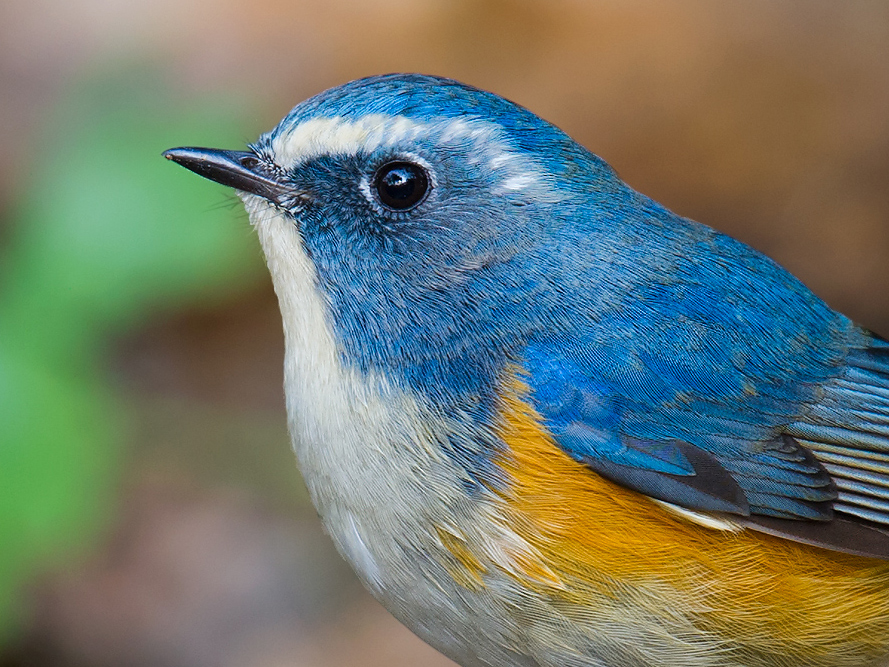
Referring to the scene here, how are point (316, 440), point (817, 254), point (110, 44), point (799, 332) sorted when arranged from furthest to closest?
1. point (817, 254)
2. point (110, 44)
3. point (799, 332)
4. point (316, 440)

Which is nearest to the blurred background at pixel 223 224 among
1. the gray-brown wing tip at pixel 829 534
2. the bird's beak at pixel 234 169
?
the bird's beak at pixel 234 169

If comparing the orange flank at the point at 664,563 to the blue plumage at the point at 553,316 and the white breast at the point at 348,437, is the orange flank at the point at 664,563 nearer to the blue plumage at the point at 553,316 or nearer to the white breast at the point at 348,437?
the blue plumage at the point at 553,316

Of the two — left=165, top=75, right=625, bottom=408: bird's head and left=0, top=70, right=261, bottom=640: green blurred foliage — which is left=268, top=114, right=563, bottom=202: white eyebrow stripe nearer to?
left=165, top=75, right=625, bottom=408: bird's head

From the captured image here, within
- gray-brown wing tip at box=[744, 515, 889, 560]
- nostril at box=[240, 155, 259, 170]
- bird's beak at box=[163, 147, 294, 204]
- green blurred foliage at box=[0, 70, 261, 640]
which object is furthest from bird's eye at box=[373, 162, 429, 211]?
green blurred foliage at box=[0, 70, 261, 640]

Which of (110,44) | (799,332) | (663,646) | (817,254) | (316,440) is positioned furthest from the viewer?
(817,254)

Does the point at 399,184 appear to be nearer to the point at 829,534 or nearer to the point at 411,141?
the point at 411,141

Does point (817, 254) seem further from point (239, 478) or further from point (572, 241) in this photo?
point (572, 241)

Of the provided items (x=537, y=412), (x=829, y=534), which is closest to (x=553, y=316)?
(x=537, y=412)

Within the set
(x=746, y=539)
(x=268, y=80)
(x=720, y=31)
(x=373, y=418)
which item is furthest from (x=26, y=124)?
(x=746, y=539)
